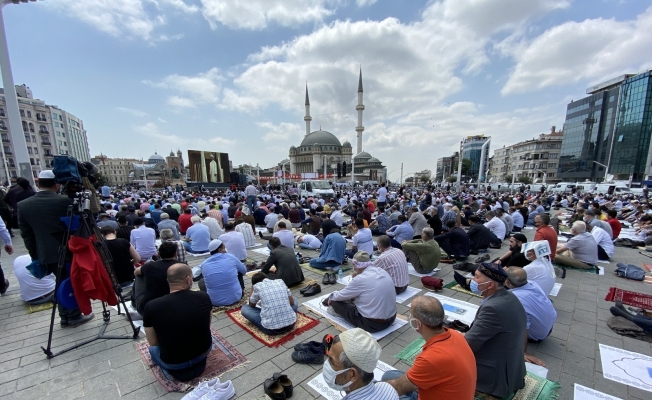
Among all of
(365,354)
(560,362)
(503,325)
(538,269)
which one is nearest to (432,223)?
(538,269)

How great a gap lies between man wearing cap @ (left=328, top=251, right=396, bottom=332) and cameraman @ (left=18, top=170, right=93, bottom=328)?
11.9 ft

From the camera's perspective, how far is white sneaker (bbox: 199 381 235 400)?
230 cm

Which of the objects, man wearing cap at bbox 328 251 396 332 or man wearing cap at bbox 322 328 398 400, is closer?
man wearing cap at bbox 322 328 398 400

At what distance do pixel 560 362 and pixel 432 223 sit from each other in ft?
17.4

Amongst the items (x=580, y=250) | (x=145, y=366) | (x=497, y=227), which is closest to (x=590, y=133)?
(x=497, y=227)

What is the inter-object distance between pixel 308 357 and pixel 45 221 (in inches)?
143

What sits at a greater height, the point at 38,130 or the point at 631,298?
the point at 38,130

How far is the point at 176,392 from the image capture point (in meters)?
2.55

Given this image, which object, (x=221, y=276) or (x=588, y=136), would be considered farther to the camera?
(x=588, y=136)

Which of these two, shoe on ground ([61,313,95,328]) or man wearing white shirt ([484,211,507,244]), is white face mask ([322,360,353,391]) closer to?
shoe on ground ([61,313,95,328])

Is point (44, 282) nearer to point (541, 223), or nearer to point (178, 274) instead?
point (178, 274)

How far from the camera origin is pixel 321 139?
87375 millimetres

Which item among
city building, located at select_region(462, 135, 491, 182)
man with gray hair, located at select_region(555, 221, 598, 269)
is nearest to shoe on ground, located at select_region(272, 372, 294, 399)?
man with gray hair, located at select_region(555, 221, 598, 269)

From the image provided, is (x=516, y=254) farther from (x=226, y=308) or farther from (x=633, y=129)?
(x=633, y=129)
